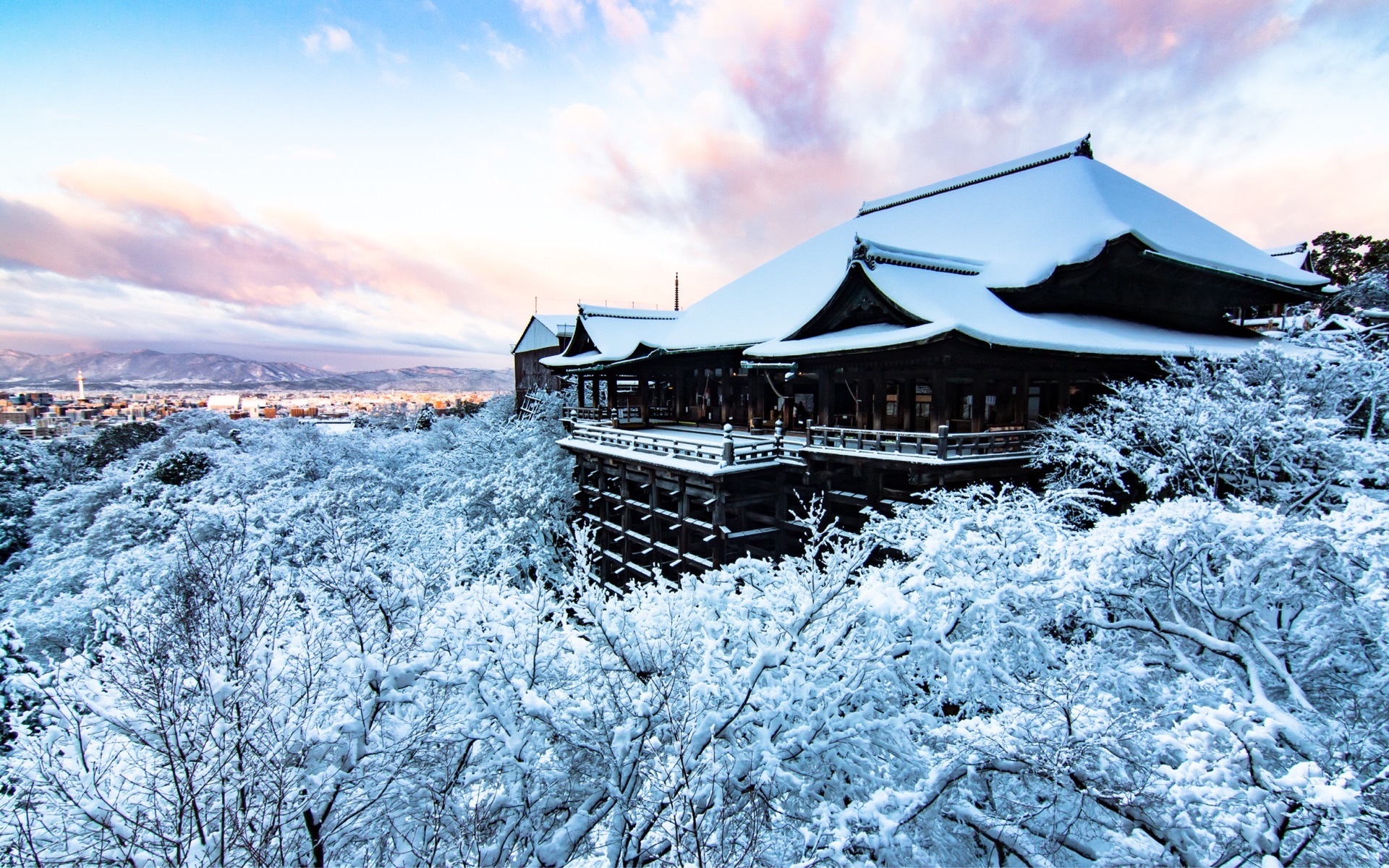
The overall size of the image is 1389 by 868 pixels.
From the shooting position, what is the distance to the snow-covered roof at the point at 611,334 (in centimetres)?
2411

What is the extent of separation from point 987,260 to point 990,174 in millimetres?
8323

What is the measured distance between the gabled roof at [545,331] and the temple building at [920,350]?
17111 millimetres

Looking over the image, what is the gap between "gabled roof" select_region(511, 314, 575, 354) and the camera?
41188mm

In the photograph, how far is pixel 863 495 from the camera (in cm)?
1438

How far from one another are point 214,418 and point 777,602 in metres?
50.7

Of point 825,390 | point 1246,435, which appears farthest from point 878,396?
point 1246,435

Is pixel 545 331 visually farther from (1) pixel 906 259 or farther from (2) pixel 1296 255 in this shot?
(2) pixel 1296 255

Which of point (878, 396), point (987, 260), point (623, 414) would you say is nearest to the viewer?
point (878, 396)

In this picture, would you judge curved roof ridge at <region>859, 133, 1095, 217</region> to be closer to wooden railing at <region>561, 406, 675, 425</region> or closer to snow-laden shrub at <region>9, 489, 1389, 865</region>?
wooden railing at <region>561, 406, 675, 425</region>

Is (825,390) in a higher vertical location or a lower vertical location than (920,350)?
lower

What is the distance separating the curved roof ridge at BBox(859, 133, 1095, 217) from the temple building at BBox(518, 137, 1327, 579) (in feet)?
0.33

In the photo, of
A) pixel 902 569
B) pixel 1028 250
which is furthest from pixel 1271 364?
pixel 902 569

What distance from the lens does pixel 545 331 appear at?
42469 mm

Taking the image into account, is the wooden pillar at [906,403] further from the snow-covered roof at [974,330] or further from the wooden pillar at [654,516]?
the wooden pillar at [654,516]
